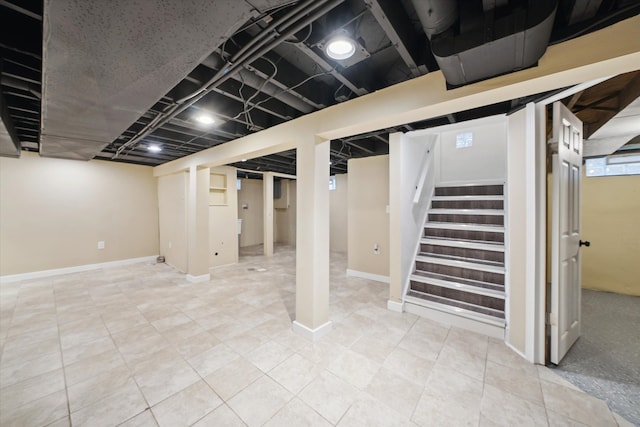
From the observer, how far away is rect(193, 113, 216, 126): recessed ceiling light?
8.49ft

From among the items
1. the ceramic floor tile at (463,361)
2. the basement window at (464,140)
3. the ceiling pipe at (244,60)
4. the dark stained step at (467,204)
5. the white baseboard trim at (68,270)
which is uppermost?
the basement window at (464,140)

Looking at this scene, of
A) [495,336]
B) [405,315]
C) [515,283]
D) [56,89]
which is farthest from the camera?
[405,315]

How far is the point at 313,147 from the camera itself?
238 centimetres

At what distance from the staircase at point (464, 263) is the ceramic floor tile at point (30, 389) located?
347cm

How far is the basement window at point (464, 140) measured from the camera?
486 cm

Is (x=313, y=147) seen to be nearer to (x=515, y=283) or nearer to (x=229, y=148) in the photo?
(x=229, y=148)

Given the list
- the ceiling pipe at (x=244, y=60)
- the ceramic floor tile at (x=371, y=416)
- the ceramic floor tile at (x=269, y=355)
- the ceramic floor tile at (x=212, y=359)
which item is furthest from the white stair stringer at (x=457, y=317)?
the ceiling pipe at (x=244, y=60)

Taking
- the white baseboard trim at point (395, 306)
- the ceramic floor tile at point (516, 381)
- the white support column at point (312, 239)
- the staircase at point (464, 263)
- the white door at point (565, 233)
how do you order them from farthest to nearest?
the white baseboard trim at point (395, 306)
the staircase at point (464, 263)
the white support column at point (312, 239)
the white door at point (565, 233)
the ceramic floor tile at point (516, 381)

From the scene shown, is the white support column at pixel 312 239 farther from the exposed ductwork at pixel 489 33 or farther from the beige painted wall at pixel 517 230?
the beige painted wall at pixel 517 230

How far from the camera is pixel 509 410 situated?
1.58m

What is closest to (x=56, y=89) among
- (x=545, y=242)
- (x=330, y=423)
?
(x=330, y=423)

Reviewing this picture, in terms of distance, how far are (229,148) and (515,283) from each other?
149 inches

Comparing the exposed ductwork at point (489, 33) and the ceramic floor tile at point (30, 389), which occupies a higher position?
the exposed ductwork at point (489, 33)

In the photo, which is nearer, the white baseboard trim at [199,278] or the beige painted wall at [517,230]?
the beige painted wall at [517,230]
